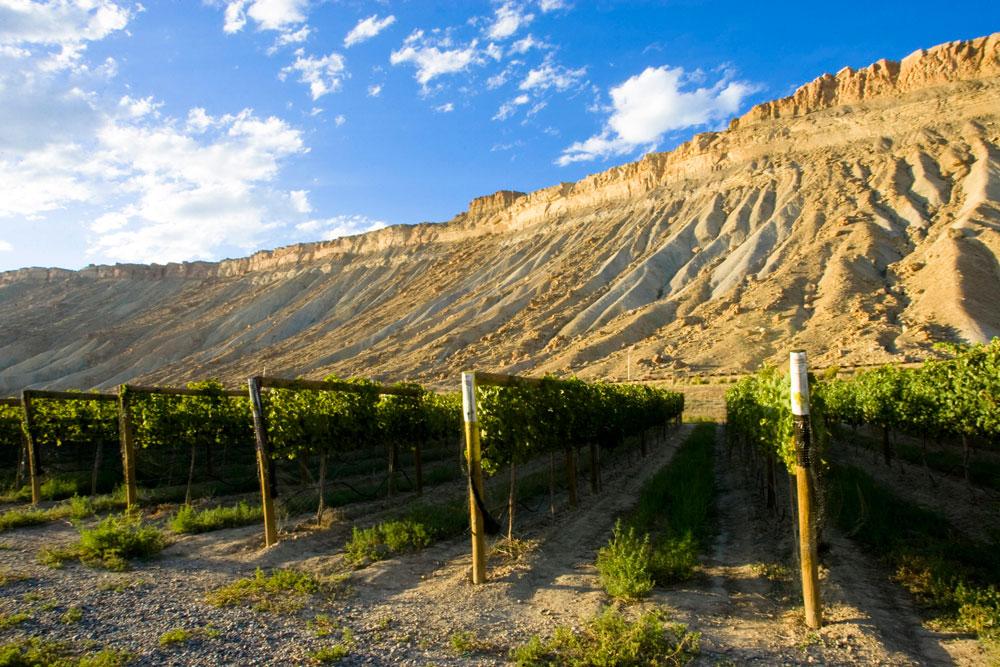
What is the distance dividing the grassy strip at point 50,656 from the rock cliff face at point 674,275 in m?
38.4

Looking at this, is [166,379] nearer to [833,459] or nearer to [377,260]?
[377,260]

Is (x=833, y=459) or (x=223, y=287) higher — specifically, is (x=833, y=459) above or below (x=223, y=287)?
below

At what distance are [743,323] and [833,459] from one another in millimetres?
28566

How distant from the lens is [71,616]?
6051 millimetres

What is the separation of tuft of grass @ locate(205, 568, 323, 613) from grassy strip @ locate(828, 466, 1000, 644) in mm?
6799

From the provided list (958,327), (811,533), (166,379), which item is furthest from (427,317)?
(811,533)

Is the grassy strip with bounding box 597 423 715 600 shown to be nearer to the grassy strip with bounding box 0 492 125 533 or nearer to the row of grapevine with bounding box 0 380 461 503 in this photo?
the row of grapevine with bounding box 0 380 461 503

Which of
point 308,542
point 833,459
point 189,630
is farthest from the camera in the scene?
point 833,459

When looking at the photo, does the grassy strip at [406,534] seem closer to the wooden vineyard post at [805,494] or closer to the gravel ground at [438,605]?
the gravel ground at [438,605]

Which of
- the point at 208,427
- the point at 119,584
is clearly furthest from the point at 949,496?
the point at 208,427

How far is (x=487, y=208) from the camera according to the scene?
99.3 metres

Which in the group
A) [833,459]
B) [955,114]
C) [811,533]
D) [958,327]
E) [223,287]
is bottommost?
[833,459]

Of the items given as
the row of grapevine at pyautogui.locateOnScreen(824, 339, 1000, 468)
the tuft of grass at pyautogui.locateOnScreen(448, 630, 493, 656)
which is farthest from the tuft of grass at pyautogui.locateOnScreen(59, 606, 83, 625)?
the row of grapevine at pyautogui.locateOnScreen(824, 339, 1000, 468)

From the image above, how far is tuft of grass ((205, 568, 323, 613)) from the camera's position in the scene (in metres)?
6.52
